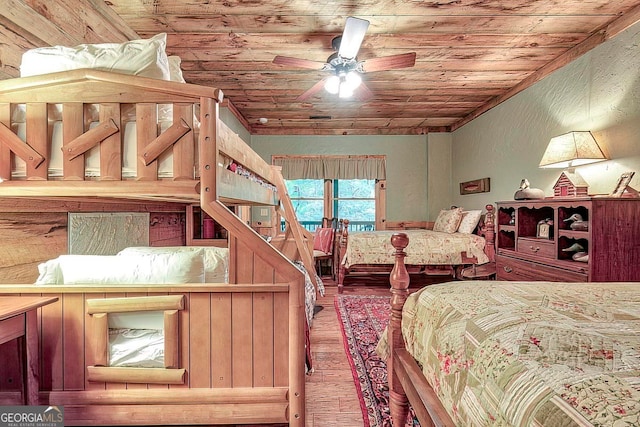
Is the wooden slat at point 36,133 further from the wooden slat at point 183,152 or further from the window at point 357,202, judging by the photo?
the window at point 357,202

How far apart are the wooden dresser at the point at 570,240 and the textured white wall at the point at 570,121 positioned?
0.56 meters

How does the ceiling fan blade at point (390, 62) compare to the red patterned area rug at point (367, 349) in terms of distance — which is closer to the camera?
the red patterned area rug at point (367, 349)

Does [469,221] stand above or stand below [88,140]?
below

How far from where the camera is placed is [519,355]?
73cm

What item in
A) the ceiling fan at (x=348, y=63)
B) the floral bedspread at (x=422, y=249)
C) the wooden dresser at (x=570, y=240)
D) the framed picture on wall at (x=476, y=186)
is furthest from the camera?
the framed picture on wall at (x=476, y=186)

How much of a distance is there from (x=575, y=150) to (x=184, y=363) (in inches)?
120

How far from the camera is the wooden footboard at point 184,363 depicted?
1.36 meters

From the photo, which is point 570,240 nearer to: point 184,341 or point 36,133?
point 184,341

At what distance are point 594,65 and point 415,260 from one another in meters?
2.53

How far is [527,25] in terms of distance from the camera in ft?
8.46

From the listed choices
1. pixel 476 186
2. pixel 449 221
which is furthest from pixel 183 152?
pixel 476 186

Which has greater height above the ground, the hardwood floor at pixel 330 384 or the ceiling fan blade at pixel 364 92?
the ceiling fan blade at pixel 364 92

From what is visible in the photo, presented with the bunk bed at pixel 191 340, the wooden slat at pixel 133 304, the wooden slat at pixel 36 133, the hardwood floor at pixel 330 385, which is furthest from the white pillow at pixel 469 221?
the wooden slat at pixel 36 133

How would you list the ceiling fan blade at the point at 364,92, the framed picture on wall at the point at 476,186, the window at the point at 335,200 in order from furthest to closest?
1. the window at the point at 335,200
2. the framed picture on wall at the point at 476,186
3. the ceiling fan blade at the point at 364,92
